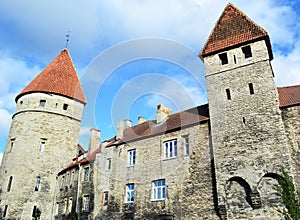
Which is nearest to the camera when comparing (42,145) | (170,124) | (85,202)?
(170,124)

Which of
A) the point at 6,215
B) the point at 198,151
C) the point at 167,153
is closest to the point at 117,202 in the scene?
the point at 167,153

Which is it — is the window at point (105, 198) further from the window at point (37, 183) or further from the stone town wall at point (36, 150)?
the window at point (37, 183)

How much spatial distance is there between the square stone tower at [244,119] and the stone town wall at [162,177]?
1.11 metres

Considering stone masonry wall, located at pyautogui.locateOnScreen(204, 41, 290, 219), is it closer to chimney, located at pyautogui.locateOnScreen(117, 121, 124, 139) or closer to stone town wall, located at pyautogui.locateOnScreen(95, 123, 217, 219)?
stone town wall, located at pyautogui.locateOnScreen(95, 123, 217, 219)

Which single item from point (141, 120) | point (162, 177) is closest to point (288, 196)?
point (162, 177)

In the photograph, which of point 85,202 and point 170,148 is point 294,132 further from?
point 85,202

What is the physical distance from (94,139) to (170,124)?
33.0ft

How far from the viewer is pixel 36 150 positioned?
88.4 feet

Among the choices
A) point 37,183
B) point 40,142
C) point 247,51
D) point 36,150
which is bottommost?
point 37,183

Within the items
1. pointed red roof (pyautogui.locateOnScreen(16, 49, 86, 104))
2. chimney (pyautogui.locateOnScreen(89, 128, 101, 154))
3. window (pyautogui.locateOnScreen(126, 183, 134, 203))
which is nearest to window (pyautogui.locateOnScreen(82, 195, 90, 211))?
window (pyautogui.locateOnScreen(126, 183, 134, 203))

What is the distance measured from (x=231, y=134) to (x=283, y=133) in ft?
9.25

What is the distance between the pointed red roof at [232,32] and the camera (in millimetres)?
17828

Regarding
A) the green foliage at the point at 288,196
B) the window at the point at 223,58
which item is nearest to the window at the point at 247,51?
the window at the point at 223,58

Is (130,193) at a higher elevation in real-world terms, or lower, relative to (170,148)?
lower
